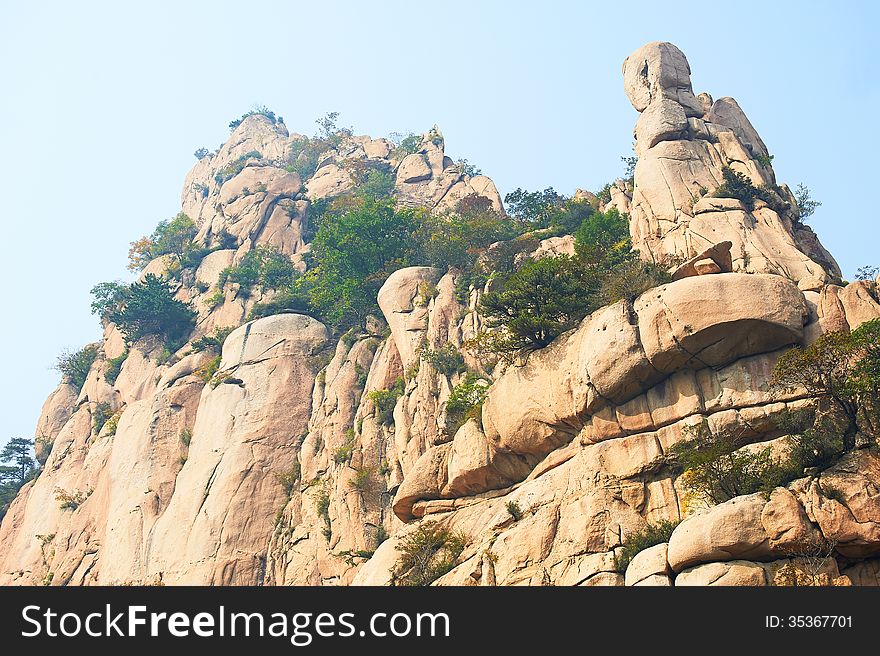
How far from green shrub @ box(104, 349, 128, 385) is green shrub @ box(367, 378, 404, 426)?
2625cm

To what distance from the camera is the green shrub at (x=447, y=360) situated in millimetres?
45341

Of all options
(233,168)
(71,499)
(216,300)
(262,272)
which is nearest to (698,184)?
(262,272)

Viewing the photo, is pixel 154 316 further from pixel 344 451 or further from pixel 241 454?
pixel 344 451

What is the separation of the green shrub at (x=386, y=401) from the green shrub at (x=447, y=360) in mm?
2872

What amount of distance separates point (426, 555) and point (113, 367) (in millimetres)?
39720

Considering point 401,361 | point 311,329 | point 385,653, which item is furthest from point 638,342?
point 311,329

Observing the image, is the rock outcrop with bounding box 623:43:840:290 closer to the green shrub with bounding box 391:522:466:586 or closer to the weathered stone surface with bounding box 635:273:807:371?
the weathered stone surface with bounding box 635:273:807:371

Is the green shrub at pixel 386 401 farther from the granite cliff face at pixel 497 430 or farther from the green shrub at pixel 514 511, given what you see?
the green shrub at pixel 514 511

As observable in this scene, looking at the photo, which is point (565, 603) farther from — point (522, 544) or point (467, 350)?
point (467, 350)

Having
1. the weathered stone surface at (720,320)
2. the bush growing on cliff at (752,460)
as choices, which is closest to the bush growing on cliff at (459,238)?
the weathered stone surface at (720,320)

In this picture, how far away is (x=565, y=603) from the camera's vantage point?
22453 mm

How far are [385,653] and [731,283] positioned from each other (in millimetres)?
17704

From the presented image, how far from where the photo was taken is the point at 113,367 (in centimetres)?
6650

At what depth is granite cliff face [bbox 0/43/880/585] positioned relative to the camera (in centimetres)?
2991
